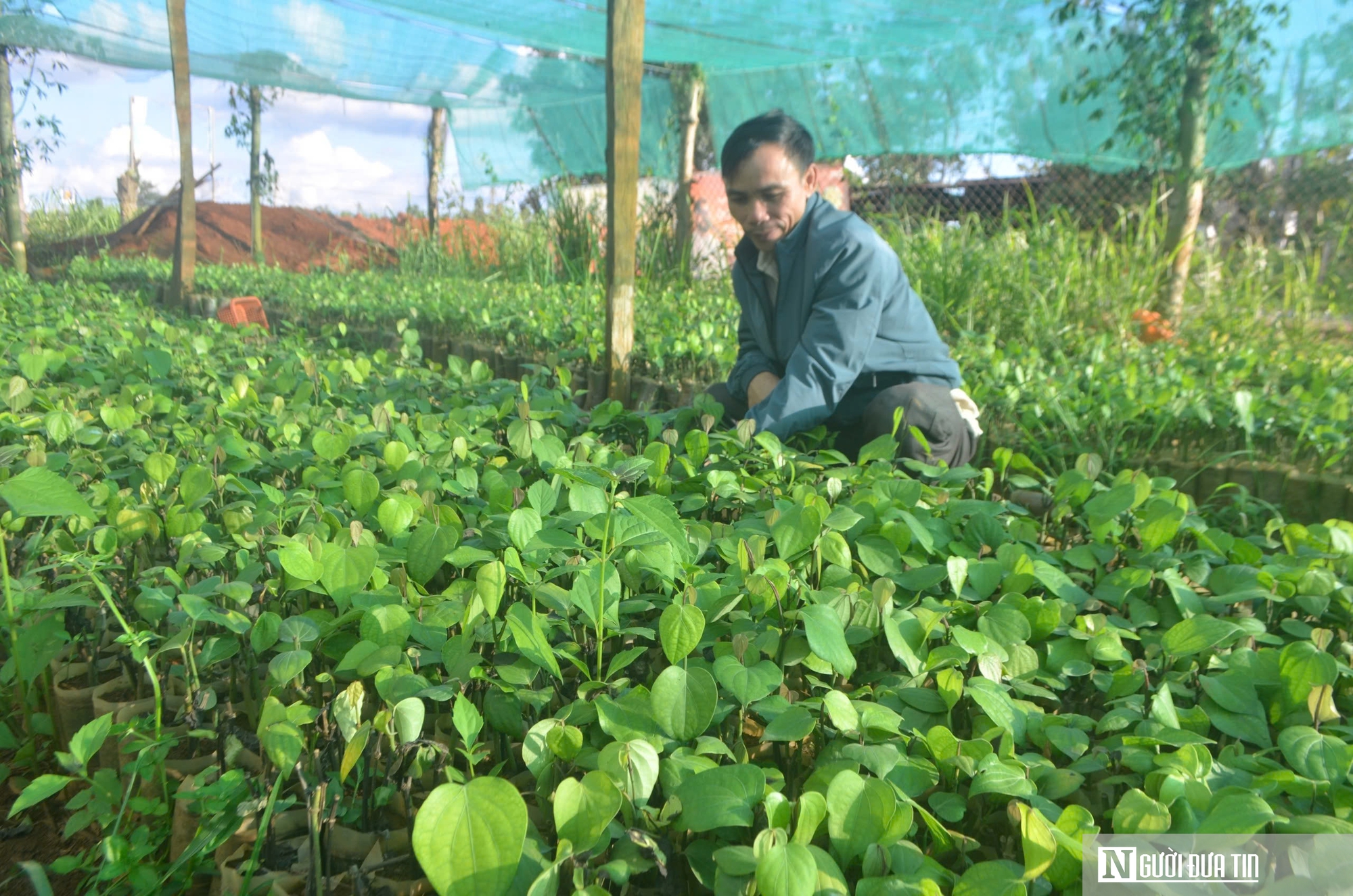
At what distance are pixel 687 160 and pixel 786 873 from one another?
303 inches

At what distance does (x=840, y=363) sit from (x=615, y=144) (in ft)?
3.13

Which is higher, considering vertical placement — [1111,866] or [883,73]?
[883,73]

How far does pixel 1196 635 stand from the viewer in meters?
1.04

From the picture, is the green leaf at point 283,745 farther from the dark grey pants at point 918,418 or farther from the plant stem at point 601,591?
the dark grey pants at point 918,418

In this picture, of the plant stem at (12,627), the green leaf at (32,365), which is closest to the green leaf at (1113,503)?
the plant stem at (12,627)

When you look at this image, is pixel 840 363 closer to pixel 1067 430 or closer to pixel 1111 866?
pixel 1067 430

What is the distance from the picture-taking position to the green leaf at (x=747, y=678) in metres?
0.87

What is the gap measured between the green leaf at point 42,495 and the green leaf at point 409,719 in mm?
434

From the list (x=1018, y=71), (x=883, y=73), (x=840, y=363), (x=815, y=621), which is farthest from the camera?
(x=883, y=73)

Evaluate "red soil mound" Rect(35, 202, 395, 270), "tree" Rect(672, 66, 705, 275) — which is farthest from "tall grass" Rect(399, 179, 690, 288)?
"red soil mound" Rect(35, 202, 395, 270)

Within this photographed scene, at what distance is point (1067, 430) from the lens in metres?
2.70

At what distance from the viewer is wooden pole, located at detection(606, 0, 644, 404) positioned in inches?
101

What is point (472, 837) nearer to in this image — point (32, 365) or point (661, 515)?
point (661, 515)

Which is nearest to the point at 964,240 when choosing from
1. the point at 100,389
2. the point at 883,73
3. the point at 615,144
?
the point at 883,73
